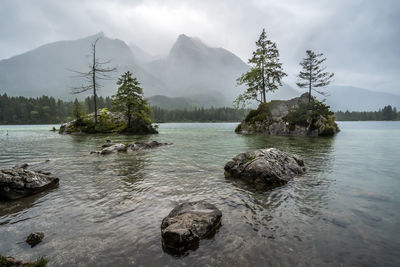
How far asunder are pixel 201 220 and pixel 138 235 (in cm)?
161

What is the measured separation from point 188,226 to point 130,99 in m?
35.9

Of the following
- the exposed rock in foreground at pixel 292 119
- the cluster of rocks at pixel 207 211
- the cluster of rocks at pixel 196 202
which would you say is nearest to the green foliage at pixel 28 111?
the exposed rock in foreground at pixel 292 119

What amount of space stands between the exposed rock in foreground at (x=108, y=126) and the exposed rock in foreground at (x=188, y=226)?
118 ft

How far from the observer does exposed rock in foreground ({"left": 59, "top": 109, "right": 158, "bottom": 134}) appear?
39.0 m

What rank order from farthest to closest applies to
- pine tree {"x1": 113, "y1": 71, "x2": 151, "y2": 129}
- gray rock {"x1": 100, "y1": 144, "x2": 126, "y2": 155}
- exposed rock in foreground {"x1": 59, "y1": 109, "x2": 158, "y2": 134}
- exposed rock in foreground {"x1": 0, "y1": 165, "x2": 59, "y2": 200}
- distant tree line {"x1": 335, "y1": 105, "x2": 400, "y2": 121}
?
distant tree line {"x1": 335, "y1": 105, "x2": 400, "y2": 121}, exposed rock in foreground {"x1": 59, "y1": 109, "x2": 158, "y2": 134}, pine tree {"x1": 113, "y1": 71, "x2": 151, "y2": 129}, gray rock {"x1": 100, "y1": 144, "x2": 126, "y2": 155}, exposed rock in foreground {"x1": 0, "y1": 165, "x2": 59, "y2": 200}

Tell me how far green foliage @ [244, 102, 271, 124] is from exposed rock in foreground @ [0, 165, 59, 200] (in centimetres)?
3788

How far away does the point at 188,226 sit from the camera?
446cm

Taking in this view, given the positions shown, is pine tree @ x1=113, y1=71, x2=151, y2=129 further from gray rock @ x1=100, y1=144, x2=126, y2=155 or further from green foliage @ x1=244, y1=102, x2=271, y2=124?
green foliage @ x1=244, y1=102, x2=271, y2=124

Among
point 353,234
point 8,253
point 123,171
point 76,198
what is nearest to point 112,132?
point 123,171

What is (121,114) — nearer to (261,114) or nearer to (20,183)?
(261,114)

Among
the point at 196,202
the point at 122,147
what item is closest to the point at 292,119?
the point at 122,147

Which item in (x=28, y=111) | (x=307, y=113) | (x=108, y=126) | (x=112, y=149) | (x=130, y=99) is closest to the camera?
(x=112, y=149)

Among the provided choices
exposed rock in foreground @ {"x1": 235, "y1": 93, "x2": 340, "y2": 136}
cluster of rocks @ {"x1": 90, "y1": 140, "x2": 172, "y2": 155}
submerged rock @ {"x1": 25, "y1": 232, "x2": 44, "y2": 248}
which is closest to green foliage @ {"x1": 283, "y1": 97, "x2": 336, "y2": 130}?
exposed rock in foreground @ {"x1": 235, "y1": 93, "x2": 340, "y2": 136}

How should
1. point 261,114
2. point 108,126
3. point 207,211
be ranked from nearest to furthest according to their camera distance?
point 207,211 → point 108,126 → point 261,114
